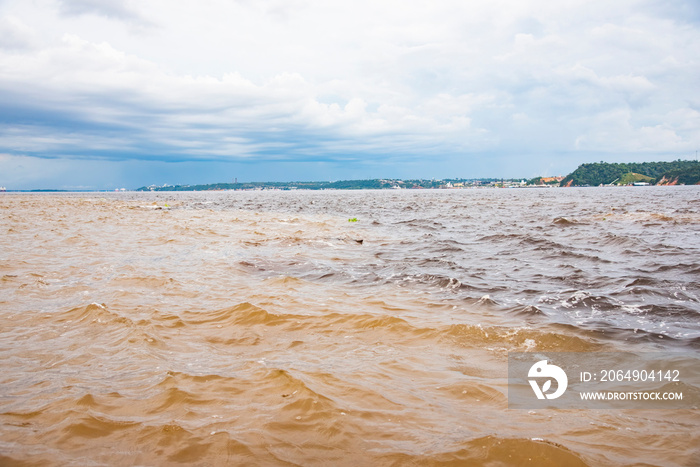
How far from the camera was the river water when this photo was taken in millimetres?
3558

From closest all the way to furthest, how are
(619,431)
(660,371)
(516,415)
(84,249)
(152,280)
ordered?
(619,431) < (516,415) < (660,371) < (152,280) < (84,249)

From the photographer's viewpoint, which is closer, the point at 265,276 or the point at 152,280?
the point at 152,280

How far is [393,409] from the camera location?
168 inches

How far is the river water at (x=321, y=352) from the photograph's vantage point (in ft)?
11.7

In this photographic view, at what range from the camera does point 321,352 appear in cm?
593

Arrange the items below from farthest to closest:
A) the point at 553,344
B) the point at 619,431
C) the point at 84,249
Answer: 1. the point at 84,249
2. the point at 553,344
3. the point at 619,431

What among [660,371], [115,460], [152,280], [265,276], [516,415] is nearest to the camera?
[115,460]

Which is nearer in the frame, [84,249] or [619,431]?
[619,431]

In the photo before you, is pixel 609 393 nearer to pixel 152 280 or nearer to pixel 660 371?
pixel 660 371

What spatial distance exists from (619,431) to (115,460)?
4328 mm

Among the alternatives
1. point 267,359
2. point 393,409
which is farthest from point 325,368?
point 393,409

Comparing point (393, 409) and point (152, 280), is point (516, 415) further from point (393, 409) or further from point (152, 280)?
point (152, 280)

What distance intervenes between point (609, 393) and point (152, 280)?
9277 millimetres

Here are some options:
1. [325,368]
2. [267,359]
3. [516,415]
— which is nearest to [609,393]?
[516,415]
